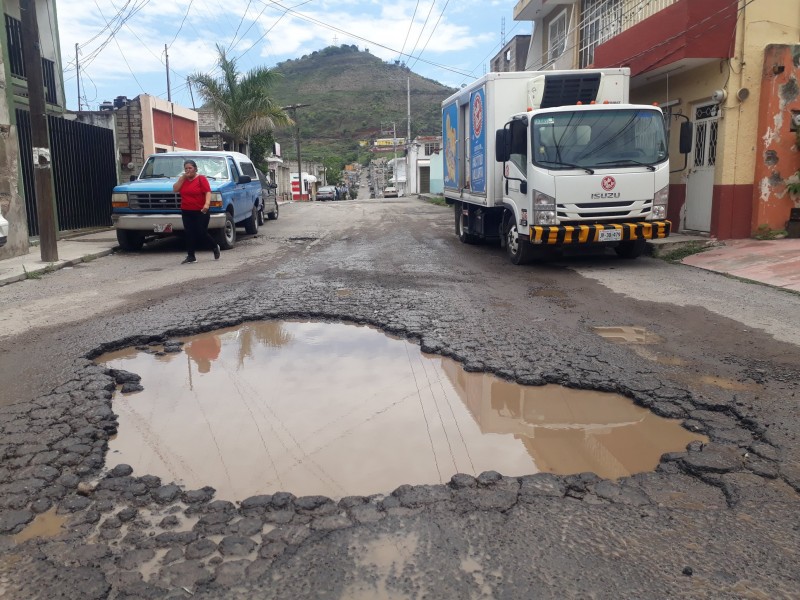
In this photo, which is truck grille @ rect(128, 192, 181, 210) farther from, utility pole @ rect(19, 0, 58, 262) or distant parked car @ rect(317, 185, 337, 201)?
distant parked car @ rect(317, 185, 337, 201)

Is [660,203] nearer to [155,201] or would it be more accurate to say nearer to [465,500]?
[465,500]

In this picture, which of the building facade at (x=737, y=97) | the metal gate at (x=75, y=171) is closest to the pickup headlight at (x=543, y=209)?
the building facade at (x=737, y=97)

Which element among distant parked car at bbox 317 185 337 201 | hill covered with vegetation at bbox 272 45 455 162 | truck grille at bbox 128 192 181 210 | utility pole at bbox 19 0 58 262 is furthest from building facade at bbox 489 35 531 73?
hill covered with vegetation at bbox 272 45 455 162

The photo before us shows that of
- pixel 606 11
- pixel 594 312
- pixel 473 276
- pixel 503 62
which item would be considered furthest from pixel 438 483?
pixel 503 62

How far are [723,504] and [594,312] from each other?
13.2ft

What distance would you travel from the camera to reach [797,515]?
9.24 ft

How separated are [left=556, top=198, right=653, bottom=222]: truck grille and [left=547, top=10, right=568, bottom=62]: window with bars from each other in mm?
11439

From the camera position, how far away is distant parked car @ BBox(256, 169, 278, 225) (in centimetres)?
1886

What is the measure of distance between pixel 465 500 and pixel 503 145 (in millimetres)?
7710

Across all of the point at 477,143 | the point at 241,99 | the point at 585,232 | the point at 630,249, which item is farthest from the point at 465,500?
the point at 241,99

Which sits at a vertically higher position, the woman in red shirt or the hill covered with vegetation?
the hill covered with vegetation

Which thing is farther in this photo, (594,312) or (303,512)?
(594,312)

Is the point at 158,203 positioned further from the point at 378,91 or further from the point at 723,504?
the point at 378,91

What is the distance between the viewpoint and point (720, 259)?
404 inches
